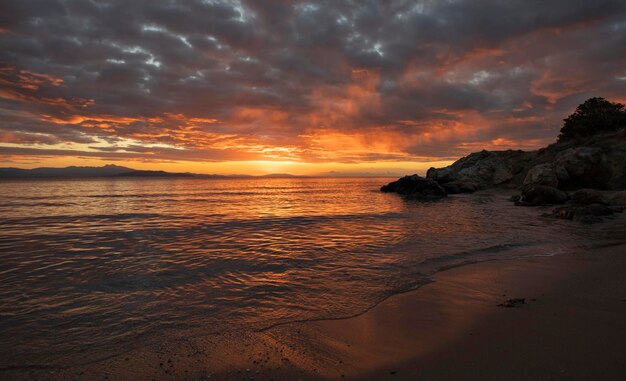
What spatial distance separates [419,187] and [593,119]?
82.2ft

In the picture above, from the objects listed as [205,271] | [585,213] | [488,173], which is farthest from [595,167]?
[205,271]

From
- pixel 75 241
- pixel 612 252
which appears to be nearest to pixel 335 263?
pixel 612 252

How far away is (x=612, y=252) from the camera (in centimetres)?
1062

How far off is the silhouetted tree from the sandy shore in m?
50.5

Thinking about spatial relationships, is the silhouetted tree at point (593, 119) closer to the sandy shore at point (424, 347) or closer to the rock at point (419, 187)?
the rock at point (419, 187)

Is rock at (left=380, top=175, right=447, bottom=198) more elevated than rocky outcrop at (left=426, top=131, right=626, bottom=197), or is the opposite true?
rocky outcrop at (left=426, top=131, right=626, bottom=197)

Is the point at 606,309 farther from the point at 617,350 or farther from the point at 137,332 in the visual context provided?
the point at 137,332

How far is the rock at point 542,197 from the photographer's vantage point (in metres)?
28.7

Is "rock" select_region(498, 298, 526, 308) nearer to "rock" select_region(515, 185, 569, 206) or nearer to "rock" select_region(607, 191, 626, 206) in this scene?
"rock" select_region(607, 191, 626, 206)

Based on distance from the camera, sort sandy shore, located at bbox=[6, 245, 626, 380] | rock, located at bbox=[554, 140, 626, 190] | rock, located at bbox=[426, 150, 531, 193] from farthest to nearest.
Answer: rock, located at bbox=[426, 150, 531, 193] → rock, located at bbox=[554, 140, 626, 190] → sandy shore, located at bbox=[6, 245, 626, 380]

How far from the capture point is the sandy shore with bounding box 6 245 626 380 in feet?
13.3

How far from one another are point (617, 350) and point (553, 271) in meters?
5.16

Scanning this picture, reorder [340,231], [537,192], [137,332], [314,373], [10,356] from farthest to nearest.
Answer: [537,192] < [340,231] < [137,332] < [10,356] < [314,373]

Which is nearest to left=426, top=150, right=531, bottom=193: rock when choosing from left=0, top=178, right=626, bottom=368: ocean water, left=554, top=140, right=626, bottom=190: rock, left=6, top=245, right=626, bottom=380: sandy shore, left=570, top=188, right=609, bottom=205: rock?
left=554, top=140, right=626, bottom=190: rock
